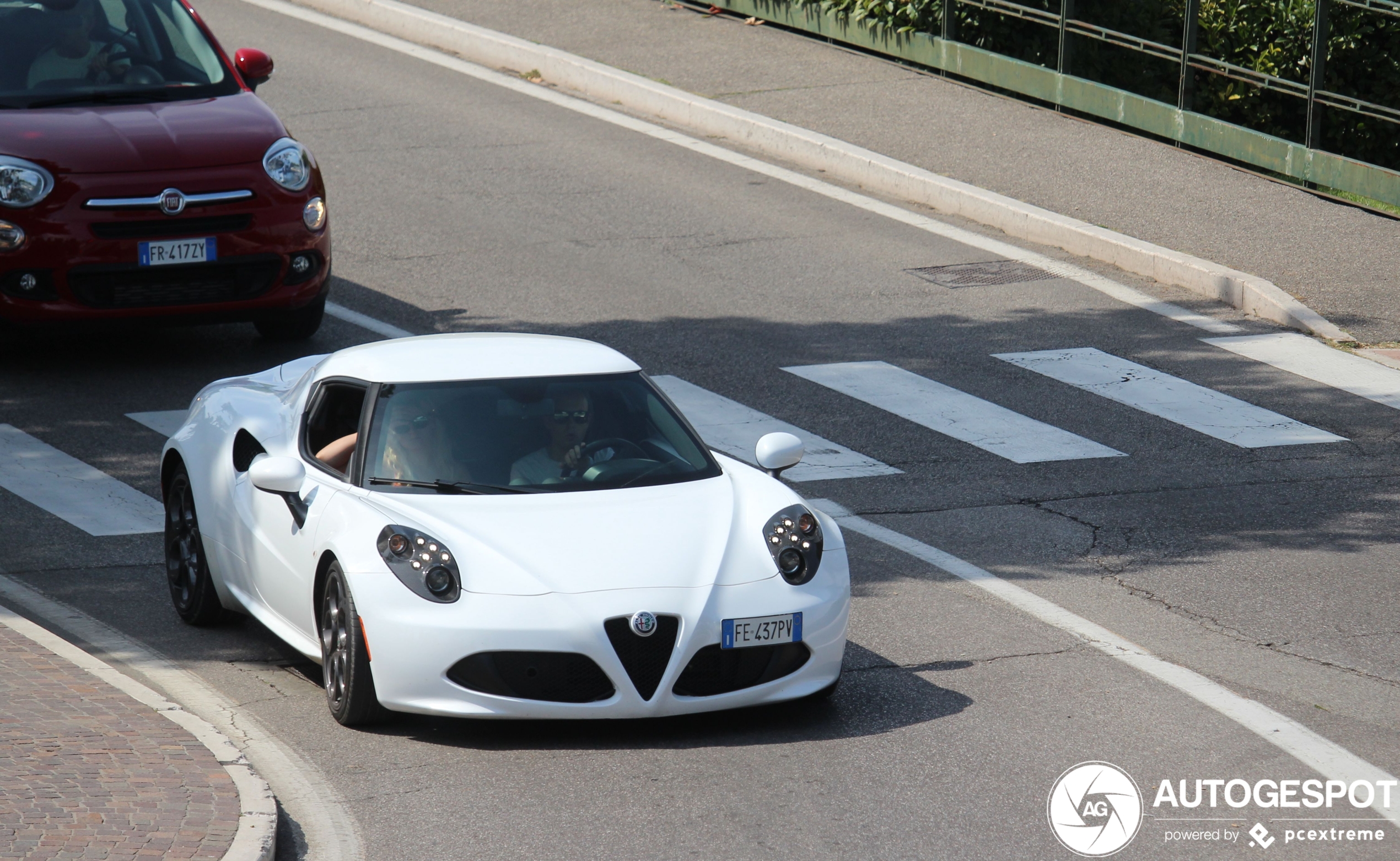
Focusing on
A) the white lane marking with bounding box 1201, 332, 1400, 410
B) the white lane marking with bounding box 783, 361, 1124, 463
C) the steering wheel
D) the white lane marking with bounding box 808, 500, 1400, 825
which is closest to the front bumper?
the steering wheel

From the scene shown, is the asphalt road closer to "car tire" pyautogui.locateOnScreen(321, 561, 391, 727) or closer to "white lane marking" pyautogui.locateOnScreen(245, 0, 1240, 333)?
"car tire" pyautogui.locateOnScreen(321, 561, 391, 727)

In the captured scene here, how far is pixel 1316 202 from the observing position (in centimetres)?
1670

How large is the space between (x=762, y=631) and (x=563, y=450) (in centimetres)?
119

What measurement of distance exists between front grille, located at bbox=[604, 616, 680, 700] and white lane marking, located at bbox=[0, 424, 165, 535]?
137 inches

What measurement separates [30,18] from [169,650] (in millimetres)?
6431

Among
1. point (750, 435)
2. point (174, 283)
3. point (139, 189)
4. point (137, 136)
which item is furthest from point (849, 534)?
point (137, 136)

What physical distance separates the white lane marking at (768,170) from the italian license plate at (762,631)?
7.59m

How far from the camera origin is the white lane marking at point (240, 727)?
20.8 ft

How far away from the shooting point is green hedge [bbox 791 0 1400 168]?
18.5m

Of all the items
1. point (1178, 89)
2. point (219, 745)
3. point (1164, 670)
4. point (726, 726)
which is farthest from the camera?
point (1178, 89)

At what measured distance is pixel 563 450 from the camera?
25.3ft

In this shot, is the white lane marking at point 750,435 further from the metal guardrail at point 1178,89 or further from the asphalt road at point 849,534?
the metal guardrail at point 1178,89

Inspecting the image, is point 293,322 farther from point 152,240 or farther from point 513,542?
point 513,542

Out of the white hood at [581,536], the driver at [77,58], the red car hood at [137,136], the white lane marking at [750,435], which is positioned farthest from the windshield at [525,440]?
the driver at [77,58]
